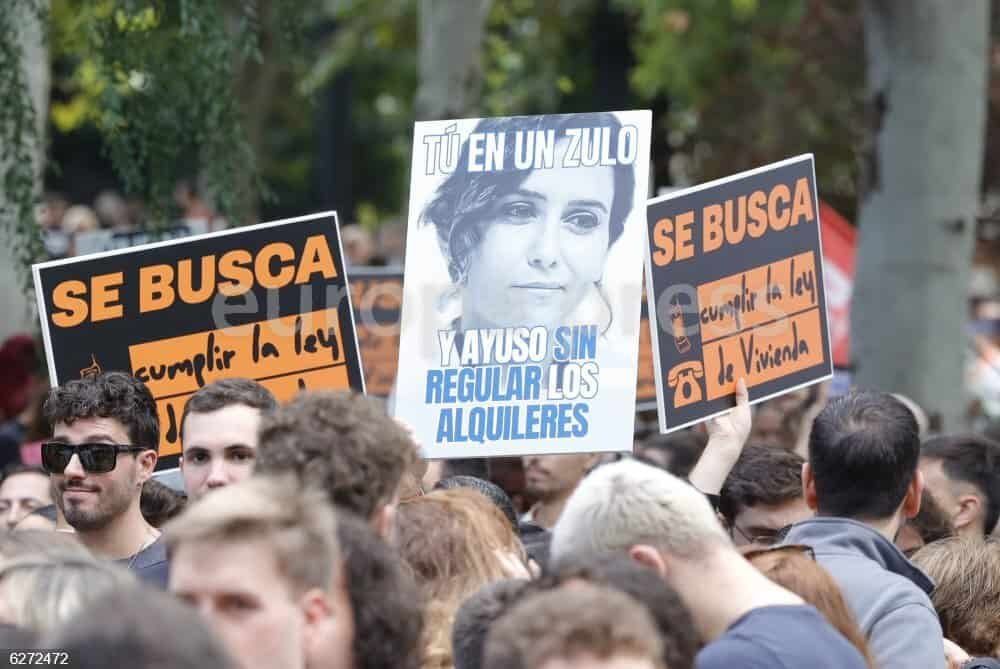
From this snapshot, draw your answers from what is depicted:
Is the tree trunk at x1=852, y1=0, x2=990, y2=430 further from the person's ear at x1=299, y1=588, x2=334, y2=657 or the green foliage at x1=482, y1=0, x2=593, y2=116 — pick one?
the person's ear at x1=299, y1=588, x2=334, y2=657

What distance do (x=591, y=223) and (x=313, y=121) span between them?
28.2 metres

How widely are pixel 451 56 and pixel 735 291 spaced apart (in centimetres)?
633

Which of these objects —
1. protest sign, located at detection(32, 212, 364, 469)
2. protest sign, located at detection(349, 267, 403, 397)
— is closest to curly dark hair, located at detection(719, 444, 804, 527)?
protest sign, located at detection(32, 212, 364, 469)

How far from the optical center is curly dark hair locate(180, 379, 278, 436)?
5.38 m

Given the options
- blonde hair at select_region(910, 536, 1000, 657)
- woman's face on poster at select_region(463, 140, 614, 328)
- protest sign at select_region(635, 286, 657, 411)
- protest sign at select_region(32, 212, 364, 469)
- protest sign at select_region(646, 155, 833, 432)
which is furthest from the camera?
protest sign at select_region(635, 286, 657, 411)

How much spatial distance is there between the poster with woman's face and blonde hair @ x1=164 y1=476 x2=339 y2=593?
252 centimetres

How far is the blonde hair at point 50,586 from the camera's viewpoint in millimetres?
3418

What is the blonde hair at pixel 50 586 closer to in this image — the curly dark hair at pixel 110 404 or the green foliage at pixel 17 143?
the curly dark hair at pixel 110 404

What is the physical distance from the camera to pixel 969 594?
17.3ft

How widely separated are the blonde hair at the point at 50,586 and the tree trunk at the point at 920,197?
8203mm

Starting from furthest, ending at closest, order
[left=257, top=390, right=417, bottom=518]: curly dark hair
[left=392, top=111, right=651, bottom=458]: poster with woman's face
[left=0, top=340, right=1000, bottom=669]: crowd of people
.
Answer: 1. [left=392, top=111, right=651, bottom=458]: poster with woman's face
2. [left=257, top=390, right=417, bottom=518]: curly dark hair
3. [left=0, top=340, right=1000, bottom=669]: crowd of people

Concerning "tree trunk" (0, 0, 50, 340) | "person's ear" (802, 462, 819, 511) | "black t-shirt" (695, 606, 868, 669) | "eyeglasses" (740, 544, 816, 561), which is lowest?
"black t-shirt" (695, 606, 868, 669)

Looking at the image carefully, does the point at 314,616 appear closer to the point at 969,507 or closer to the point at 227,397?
the point at 227,397

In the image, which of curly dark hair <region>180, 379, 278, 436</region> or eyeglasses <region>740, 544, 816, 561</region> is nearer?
eyeglasses <region>740, 544, 816, 561</region>
